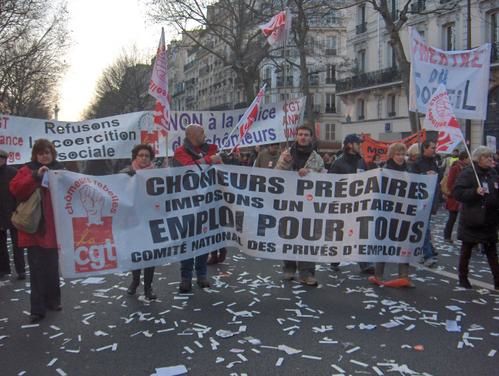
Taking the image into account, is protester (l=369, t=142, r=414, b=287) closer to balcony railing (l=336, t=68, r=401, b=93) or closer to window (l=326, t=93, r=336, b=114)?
balcony railing (l=336, t=68, r=401, b=93)

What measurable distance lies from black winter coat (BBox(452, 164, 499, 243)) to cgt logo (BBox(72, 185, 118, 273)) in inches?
165

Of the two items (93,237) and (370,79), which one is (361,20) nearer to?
(370,79)

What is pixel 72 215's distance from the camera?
212 inches

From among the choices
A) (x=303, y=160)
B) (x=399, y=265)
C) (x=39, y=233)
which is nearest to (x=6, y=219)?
(x=39, y=233)

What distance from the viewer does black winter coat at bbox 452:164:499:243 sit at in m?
6.49

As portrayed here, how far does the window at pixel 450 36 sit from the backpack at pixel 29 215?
1349 inches

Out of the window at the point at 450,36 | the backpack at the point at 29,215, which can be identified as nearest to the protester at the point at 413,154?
the backpack at the point at 29,215

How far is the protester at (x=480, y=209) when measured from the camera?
649cm

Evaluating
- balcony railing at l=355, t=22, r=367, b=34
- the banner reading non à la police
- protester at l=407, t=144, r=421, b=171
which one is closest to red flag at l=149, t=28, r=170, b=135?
the banner reading non à la police

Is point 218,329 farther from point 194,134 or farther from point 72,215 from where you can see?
point 194,134

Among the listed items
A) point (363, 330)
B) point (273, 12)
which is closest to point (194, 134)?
point (363, 330)

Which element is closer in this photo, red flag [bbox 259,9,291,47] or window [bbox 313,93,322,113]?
red flag [bbox 259,9,291,47]

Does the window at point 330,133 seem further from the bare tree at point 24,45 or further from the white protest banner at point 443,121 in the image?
the white protest banner at point 443,121

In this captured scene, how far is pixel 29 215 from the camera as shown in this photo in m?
5.21
